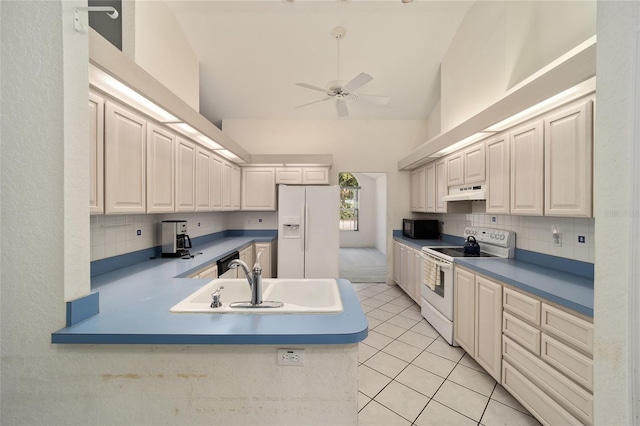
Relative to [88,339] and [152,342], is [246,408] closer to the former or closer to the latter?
[152,342]

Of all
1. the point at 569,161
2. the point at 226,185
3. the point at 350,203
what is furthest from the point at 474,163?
the point at 350,203

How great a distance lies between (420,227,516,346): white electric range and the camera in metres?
2.60

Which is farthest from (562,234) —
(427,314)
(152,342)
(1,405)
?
(1,405)

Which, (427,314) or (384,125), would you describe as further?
(384,125)

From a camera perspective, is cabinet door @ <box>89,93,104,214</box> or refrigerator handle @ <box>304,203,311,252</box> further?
refrigerator handle @ <box>304,203,311,252</box>

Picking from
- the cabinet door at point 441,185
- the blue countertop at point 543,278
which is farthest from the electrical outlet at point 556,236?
the cabinet door at point 441,185

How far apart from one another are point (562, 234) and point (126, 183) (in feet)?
11.2

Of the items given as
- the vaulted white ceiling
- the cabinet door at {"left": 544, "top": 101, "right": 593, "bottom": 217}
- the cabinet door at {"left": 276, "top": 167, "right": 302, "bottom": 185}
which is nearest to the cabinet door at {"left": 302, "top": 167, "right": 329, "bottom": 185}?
the cabinet door at {"left": 276, "top": 167, "right": 302, "bottom": 185}

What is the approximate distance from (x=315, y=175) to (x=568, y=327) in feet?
12.2

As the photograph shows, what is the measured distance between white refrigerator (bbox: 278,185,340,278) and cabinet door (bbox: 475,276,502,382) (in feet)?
6.80

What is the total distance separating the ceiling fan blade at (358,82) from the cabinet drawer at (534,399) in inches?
105

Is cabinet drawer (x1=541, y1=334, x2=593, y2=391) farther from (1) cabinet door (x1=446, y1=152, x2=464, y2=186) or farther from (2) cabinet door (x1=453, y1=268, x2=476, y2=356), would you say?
(1) cabinet door (x1=446, y1=152, x2=464, y2=186)

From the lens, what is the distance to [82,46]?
1.11 metres

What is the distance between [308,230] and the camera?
392cm
